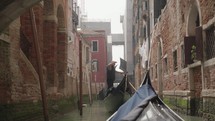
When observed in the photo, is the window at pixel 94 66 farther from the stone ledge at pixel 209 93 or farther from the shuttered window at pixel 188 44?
the stone ledge at pixel 209 93

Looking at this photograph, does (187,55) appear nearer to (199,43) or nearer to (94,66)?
(199,43)

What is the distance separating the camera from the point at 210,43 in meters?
6.81

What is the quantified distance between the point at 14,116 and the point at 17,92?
20.9 inches

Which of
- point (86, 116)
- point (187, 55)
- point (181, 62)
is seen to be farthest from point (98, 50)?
point (187, 55)

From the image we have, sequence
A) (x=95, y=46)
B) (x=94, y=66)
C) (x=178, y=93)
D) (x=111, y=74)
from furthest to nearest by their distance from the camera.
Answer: (x=95, y=46) < (x=94, y=66) < (x=111, y=74) < (x=178, y=93)

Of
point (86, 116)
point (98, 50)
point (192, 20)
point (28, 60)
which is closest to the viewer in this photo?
point (28, 60)

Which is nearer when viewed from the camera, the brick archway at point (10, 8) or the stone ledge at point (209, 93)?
the brick archway at point (10, 8)

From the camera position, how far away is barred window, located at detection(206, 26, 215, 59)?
21.7ft

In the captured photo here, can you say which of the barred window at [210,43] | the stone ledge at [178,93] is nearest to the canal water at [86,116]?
the stone ledge at [178,93]

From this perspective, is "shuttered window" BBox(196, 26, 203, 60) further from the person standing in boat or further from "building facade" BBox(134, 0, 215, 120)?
the person standing in boat

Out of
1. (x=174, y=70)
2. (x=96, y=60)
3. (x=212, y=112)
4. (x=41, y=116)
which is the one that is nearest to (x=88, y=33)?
(x=96, y=60)

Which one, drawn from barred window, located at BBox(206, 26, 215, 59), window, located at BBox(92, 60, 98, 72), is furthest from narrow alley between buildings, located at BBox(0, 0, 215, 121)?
window, located at BBox(92, 60, 98, 72)

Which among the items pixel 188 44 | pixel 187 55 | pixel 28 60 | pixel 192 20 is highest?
pixel 192 20

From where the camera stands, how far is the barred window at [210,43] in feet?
21.7
